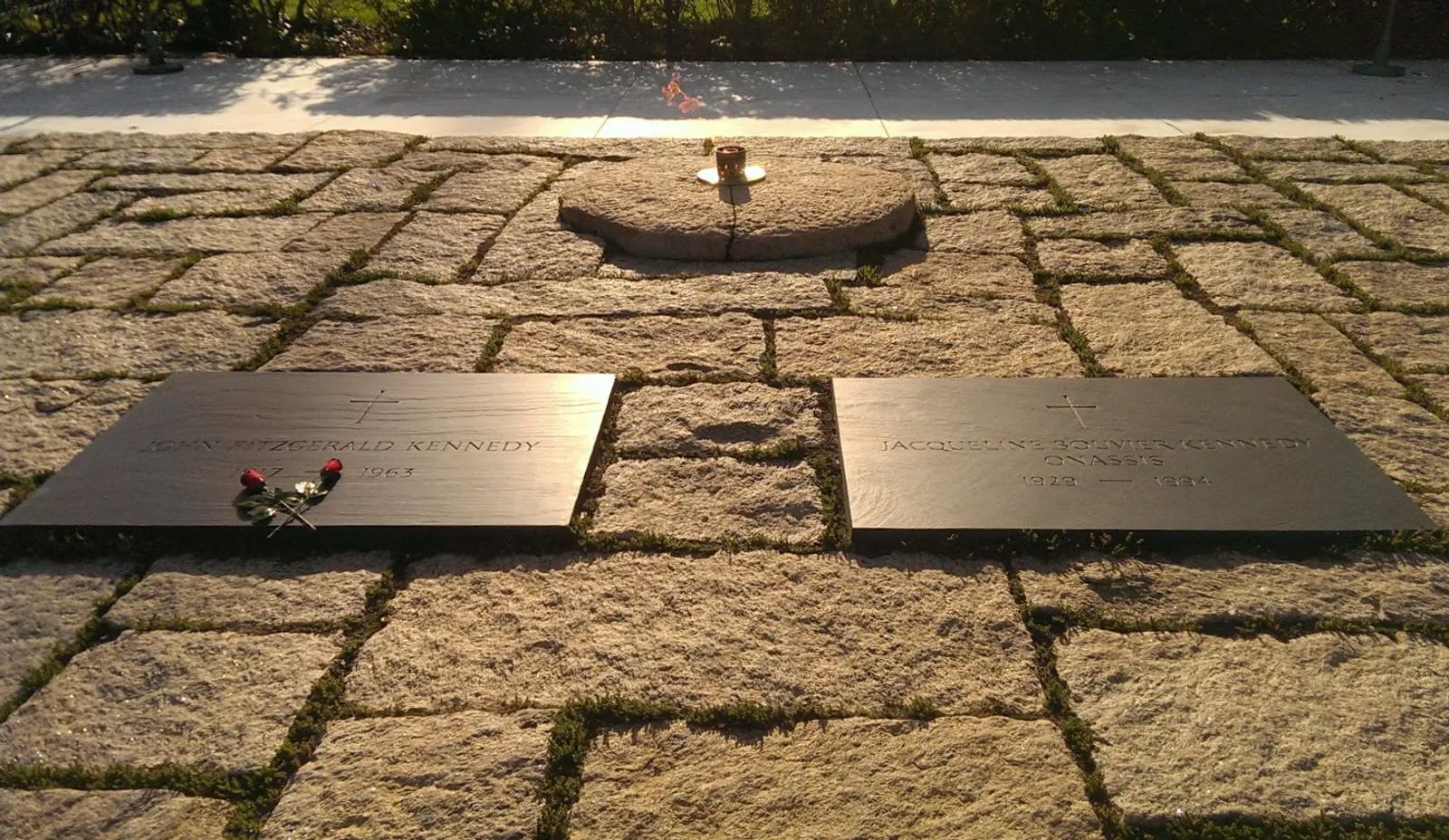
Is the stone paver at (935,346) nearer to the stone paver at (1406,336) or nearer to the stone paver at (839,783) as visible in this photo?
the stone paver at (1406,336)

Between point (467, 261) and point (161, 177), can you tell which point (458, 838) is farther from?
point (161, 177)

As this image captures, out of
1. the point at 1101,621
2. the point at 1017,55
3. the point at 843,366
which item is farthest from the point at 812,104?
the point at 1101,621

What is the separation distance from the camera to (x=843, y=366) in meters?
3.26

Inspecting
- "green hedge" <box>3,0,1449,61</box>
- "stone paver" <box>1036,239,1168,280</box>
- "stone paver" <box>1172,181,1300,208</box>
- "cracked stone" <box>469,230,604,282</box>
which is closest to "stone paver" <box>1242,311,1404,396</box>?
"stone paver" <box>1036,239,1168,280</box>

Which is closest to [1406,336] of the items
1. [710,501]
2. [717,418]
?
[717,418]

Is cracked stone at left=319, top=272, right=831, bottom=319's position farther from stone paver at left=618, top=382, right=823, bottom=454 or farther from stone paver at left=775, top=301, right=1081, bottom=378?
stone paver at left=618, top=382, right=823, bottom=454

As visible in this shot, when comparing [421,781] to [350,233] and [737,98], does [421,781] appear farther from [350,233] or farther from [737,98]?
[737,98]

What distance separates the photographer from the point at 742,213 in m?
4.21

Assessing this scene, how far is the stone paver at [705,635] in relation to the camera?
6.66 ft

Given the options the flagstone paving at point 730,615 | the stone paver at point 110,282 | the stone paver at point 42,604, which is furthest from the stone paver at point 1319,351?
the stone paver at point 110,282

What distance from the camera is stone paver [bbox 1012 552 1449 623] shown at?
2.21 m

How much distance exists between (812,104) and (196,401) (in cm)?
471

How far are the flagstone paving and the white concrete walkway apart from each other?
2471 mm

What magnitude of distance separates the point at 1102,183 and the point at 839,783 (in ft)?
13.0
